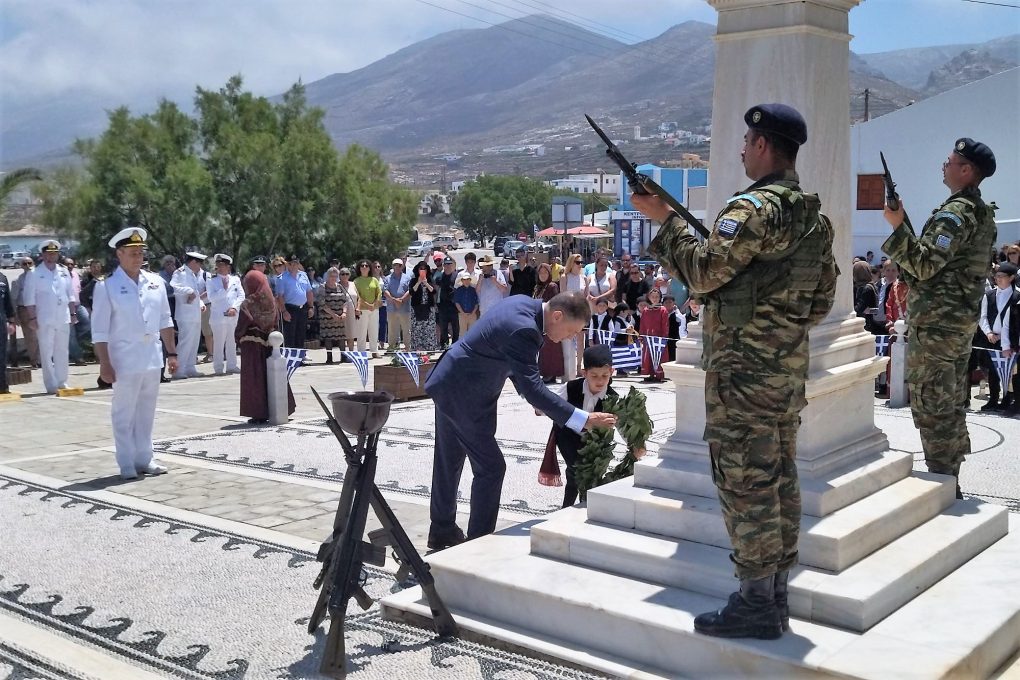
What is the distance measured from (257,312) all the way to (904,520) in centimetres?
800

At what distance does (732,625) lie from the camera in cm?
412

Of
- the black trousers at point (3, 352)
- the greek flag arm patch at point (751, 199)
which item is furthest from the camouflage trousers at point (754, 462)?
the black trousers at point (3, 352)

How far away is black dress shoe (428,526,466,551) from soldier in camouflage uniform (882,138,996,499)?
9.23 ft

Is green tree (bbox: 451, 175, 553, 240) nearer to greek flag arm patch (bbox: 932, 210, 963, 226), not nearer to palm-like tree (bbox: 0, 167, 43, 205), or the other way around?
palm-like tree (bbox: 0, 167, 43, 205)

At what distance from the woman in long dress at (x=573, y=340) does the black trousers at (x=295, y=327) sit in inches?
200

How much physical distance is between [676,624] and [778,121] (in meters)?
2.15

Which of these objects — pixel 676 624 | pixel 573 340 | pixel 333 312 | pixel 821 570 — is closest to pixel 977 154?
pixel 821 570

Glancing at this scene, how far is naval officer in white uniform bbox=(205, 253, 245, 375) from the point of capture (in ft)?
53.4

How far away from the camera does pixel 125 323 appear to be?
8359mm

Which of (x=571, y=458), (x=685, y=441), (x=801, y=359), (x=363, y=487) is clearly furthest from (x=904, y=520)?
(x=363, y=487)

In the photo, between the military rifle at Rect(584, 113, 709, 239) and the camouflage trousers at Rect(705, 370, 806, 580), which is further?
the military rifle at Rect(584, 113, 709, 239)

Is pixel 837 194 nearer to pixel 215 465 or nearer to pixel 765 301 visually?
pixel 765 301

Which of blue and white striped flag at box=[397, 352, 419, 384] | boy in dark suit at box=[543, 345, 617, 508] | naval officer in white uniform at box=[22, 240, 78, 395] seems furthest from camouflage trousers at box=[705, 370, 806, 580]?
naval officer in white uniform at box=[22, 240, 78, 395]

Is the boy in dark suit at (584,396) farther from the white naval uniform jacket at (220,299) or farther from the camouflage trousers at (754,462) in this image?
the white naval uniform jacket at (220,299)
